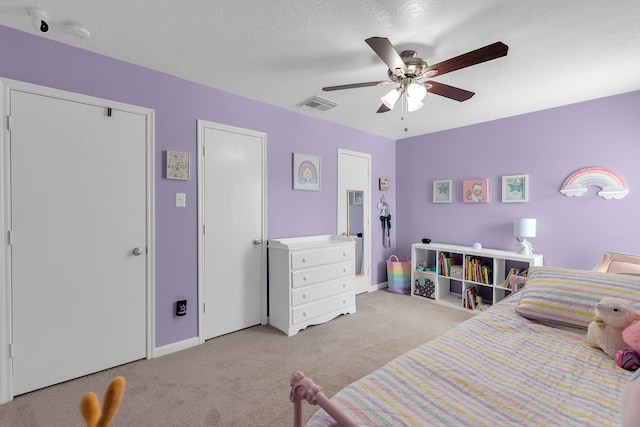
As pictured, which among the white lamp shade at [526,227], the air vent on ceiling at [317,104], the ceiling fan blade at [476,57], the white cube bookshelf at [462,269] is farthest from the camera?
the white cube bookshelf at [462,269]

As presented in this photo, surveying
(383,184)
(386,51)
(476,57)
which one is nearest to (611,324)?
(476,57)

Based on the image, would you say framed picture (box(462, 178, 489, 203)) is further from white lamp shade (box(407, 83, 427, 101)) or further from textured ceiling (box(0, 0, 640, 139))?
white lamp shade (box(407, 83, 427, 101))

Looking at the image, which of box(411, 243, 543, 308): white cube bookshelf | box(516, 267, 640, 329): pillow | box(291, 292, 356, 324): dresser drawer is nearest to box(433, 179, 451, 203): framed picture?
box(411, 243, 543, 308): white cube bookshelf

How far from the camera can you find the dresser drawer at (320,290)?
298 centimetres

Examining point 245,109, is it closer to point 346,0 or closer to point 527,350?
point 346,0

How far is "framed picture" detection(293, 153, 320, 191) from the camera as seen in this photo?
3473 mm

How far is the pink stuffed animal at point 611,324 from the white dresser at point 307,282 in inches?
86.3

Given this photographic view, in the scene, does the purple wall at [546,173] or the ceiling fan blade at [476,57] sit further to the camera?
the purple wall at [546,173]

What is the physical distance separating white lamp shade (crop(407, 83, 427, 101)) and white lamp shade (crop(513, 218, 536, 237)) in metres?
2.17

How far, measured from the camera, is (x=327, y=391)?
6.64 ft

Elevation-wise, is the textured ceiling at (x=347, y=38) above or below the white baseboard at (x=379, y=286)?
above

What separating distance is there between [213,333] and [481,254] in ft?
10.3

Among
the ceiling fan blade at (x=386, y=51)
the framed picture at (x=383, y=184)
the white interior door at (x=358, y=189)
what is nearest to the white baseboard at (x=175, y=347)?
the white interior door at (x=358, y=189)

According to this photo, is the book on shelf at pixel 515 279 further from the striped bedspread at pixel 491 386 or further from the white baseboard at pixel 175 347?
the white baseboard at pixel 175 347
